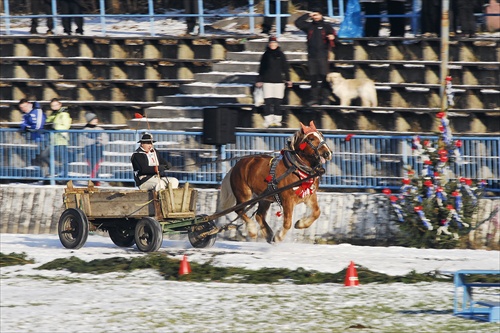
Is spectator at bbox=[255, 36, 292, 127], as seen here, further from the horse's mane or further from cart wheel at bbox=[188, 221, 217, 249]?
the horse's mane

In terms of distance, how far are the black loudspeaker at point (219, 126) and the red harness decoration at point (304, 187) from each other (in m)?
2.92

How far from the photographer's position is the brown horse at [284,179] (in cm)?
1575

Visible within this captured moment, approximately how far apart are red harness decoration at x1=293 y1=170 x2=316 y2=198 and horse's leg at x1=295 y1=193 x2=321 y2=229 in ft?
0.36

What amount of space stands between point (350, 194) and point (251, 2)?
7.97 meters

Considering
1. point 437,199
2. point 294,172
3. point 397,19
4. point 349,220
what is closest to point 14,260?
point 294,172

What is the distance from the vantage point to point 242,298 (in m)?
13.0

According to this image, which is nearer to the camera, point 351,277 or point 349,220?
point 351,277

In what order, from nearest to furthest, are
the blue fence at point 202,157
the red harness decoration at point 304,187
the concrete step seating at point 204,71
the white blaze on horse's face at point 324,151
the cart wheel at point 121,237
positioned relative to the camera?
1. the white blaze on horse's face at point 324,151
2. the red harness decoration at point 304,187
3. the cart wheel at point 121,237
4. the blue fence at point 202,157
5. the concrete step seating at point 204,71

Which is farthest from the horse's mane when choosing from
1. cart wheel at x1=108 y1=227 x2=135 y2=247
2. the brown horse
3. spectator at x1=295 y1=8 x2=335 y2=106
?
spectator at x1=295 y1=8 x2=335 y2=106

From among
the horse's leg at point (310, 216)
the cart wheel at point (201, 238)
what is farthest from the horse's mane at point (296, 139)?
the cart wheel at point (201, 238)

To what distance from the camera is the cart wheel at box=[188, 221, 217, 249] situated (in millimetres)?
16531

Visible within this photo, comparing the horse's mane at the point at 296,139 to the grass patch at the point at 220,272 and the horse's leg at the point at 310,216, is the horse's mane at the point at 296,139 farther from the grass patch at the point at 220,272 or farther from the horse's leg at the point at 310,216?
the grass patch at the point at 220,272

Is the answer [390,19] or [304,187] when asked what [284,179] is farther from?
[390,19]

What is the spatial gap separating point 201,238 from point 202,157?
2.78 m
